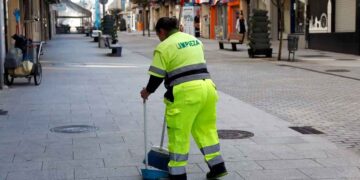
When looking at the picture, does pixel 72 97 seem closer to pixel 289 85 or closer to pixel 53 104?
pixel 53 104

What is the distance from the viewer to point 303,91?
13.4 meters

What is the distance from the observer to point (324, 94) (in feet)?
42.2

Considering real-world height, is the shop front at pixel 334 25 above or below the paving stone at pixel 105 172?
above

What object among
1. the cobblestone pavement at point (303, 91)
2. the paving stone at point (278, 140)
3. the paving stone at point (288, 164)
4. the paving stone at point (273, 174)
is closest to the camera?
the paving stone at point (273, 174)

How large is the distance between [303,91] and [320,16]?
49.8ft

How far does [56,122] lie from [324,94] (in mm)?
6123

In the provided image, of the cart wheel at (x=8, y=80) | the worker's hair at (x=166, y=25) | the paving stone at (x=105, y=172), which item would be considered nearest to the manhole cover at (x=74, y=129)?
the paving stone at (x=105, y=172)

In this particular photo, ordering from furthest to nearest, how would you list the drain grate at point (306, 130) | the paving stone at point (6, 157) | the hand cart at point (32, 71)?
1. the hand cart at point (32, 71)
2. the drain grate at point (306, 130)
3. the paving stone at point (6, 157)

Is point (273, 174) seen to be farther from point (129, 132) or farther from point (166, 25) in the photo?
point (129, 132)

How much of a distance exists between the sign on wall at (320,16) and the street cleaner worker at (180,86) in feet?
71.9

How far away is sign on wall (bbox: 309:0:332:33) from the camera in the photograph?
26.7 meters

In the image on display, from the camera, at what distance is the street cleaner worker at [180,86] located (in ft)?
18.0

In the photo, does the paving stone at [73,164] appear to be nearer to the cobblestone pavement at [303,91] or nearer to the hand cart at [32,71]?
the cobblestone pavement at [303,91]

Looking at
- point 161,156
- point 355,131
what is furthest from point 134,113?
point 161,156
